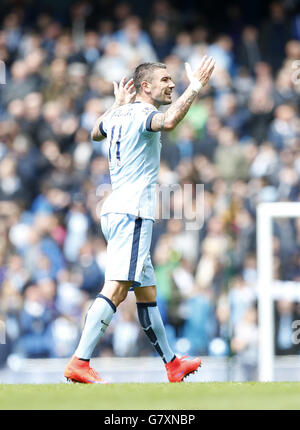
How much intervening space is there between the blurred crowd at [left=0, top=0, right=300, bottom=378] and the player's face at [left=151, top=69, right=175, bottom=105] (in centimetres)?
230

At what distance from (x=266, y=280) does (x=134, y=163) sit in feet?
7.48

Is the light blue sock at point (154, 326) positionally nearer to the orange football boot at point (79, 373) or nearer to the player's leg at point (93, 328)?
the player's leg at point (93, 328)

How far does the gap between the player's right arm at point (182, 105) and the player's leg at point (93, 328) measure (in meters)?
0.99

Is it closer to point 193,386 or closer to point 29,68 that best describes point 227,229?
point 193,386

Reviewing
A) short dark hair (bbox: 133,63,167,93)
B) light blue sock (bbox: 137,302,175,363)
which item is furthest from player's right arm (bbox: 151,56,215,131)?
light blue sock (bbox: 137,302,175,363)

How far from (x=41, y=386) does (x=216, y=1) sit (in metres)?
11.7

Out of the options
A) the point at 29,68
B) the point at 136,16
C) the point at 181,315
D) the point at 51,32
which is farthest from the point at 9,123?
the point at 181,315

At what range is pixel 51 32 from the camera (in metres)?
15.5

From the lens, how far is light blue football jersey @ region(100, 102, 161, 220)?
6465mm

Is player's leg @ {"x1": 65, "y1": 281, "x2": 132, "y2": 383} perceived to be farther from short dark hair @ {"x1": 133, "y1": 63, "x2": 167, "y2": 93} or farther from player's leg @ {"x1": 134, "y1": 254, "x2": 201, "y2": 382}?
short dark hair @ {"x1": 133, "y1": 63, "x2": 167, "y2": 93}

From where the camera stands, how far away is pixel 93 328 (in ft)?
21.0

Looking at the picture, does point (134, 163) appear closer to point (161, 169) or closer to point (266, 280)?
point (266, 280)

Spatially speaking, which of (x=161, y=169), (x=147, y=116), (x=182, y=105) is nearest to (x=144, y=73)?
(x=147, y=116)

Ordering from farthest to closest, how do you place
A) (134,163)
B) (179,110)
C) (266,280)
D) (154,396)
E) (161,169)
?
(161,169) < (266,280) < (134,163) < (179,110) < (154,396)
